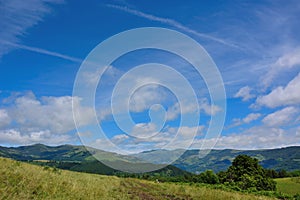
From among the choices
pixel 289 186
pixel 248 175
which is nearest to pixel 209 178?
pixel 248 175

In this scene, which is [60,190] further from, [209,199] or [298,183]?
[298,183]

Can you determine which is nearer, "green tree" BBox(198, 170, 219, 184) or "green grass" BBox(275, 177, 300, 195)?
"green grass" BBox(275, 177, 300, 195)

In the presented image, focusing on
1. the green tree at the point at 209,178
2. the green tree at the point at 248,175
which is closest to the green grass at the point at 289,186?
the green tree at the point at 248,175

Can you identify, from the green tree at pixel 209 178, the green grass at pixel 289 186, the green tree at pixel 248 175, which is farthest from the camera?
the green tree at pixel 209 178

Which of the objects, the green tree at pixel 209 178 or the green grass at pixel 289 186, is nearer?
the green grass at pixel 289 186

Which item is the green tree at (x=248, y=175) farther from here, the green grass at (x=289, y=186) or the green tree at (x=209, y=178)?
the green grass at (x=289, y=186)

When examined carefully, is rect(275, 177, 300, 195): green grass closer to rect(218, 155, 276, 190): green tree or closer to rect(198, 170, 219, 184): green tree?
rect(218, 155, 276, 190): green tree

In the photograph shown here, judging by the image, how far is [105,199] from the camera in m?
11.4

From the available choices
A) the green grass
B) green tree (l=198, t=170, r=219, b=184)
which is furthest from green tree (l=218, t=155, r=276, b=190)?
the green grass

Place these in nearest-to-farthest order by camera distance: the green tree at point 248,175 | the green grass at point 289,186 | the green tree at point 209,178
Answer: the green tree at point 248,175 < the green grass at point 289,186 < the green tree at point 209,178

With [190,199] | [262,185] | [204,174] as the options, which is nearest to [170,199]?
[190,199]

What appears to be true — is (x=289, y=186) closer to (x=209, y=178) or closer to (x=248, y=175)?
(x=248, y=175)

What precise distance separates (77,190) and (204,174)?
6099cm

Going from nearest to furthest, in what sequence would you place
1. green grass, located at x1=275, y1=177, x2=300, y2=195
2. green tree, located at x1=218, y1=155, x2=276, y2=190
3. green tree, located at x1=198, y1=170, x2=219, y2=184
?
green tree, located at x1=218, y1=155, x2=276, y2=190, green grass, located at x1=275, y1=177, x2=300, y2=195, green tree, located at x1=198, y1=170, x2=219, y2=184
